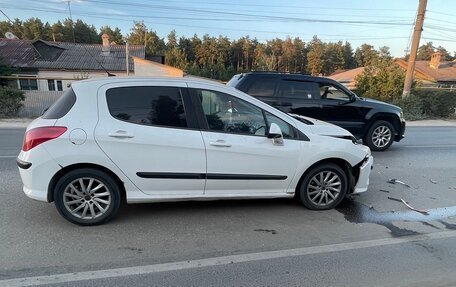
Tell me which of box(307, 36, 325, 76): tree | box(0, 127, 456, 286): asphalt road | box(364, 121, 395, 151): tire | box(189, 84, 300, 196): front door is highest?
box(307, 36, 325, 76): tree

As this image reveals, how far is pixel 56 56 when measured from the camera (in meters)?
37.4

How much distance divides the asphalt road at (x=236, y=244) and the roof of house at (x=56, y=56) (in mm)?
34642

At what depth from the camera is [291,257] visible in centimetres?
324

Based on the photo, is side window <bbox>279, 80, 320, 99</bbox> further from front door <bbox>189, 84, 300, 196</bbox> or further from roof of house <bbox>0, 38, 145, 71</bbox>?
roof of house <bbox>0, 38, 145, 71</bbox>

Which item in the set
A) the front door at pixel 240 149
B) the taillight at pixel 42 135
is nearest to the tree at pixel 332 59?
the front door at pixel 240 149

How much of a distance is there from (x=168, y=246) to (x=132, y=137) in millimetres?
1246

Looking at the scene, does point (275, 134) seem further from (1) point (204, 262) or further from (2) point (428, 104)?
(2) point (428, 104)

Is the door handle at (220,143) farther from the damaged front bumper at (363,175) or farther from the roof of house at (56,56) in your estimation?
the roof of house at (56,56)

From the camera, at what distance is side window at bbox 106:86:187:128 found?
376 cm

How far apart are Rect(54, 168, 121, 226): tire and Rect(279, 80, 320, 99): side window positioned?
17.5 ft

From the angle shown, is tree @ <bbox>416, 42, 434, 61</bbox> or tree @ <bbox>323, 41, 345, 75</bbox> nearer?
tree @ <bbox>323, 41, 345, 75</bbox>

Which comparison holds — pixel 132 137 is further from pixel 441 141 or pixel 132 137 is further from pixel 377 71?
pixel 377 71

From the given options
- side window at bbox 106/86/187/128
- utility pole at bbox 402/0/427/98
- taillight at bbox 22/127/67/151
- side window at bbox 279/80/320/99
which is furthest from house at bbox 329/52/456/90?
taillight at bbox 22/127/67/151

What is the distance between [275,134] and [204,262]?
67.2 inches
